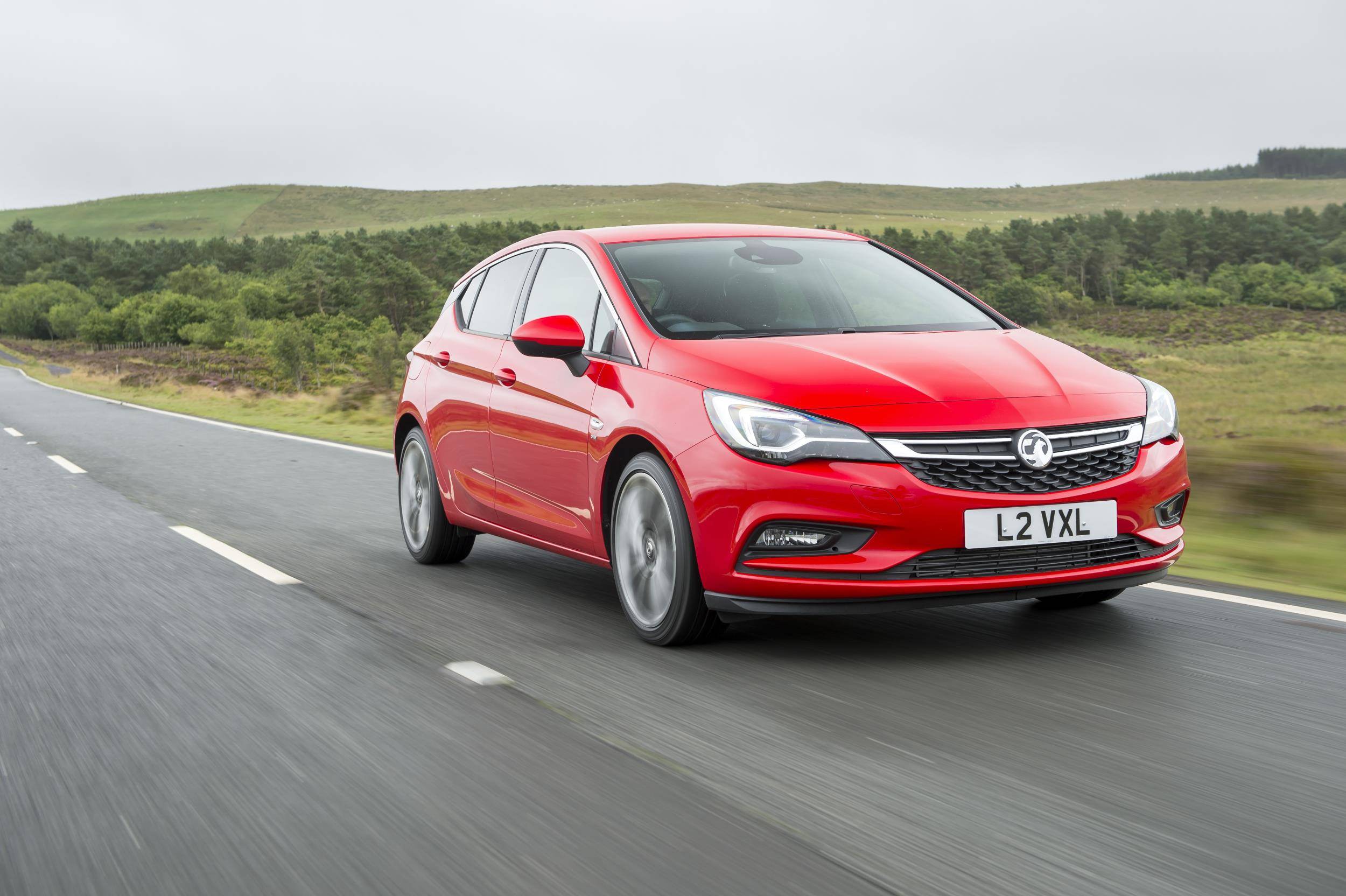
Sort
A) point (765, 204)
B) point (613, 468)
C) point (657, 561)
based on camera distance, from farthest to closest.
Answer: point (765, 204), point (613, 468), point (657, 561)

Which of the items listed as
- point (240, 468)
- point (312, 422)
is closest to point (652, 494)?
point (240, 468)

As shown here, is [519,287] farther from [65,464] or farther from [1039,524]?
[65,464]

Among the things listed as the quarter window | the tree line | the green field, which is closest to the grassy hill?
the tree line

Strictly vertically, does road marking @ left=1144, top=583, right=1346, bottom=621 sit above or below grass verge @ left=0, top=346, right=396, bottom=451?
above

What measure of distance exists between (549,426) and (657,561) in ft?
3.11

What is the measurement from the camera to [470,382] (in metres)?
6.60

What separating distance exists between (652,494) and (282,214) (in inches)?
7939

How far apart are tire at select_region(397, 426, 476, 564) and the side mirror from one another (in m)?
1.75

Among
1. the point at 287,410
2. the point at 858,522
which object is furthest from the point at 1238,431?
the point at 287,410

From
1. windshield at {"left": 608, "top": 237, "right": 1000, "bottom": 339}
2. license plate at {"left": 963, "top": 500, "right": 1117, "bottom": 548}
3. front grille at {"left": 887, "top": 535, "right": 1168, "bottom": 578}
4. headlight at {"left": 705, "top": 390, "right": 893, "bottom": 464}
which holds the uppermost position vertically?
windshield at {"left": 608, "top": 237, "right": 1000, "bottom": 339}

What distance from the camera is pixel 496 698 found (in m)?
4.36

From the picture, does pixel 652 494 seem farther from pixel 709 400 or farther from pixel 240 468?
pixel 240 468

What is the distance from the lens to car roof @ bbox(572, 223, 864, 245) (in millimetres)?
6105

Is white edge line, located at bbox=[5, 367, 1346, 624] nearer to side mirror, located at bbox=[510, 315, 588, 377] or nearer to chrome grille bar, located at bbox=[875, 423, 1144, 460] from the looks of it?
side mirror, located at bbox=[510, 315, 588, 377]
